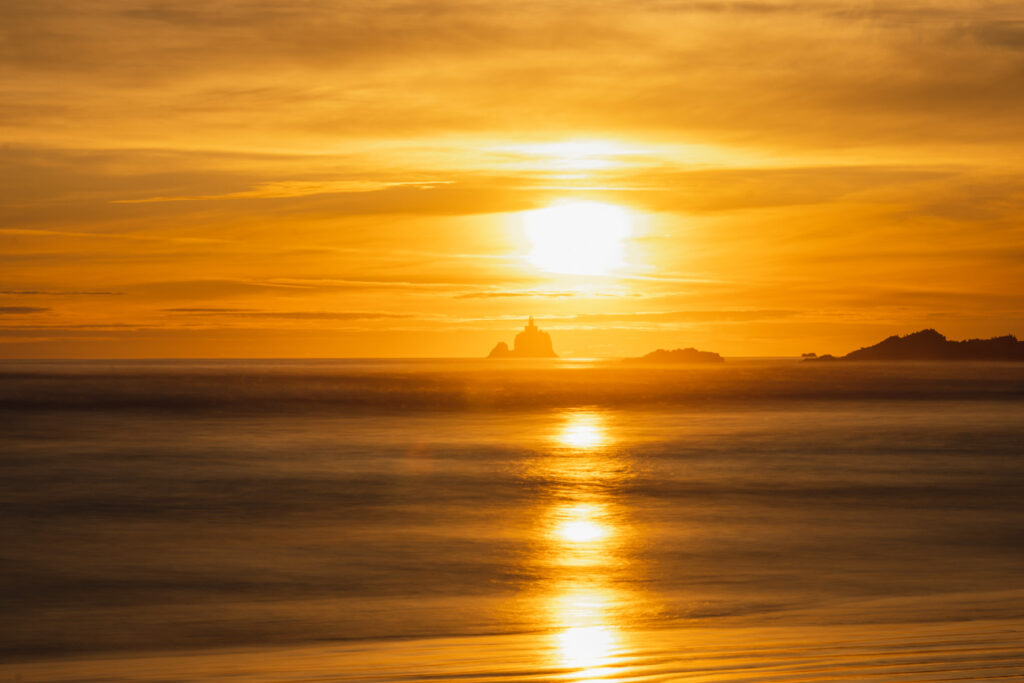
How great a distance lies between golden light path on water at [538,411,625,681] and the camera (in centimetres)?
980

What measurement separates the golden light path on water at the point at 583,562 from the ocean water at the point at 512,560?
0.08 metres

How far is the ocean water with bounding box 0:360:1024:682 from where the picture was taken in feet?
32.2

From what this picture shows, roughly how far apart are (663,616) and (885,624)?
3.11 metres

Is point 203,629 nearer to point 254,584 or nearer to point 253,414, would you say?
point 254,584

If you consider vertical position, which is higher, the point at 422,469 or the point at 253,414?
the point at 253,414

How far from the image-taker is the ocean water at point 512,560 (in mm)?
9828

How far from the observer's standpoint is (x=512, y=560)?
18.9 m

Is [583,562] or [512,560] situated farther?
[512,560]

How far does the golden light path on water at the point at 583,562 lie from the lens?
9.80 m

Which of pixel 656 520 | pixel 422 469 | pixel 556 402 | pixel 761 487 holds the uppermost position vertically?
pixel 556 402

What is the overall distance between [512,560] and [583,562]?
4.40ft

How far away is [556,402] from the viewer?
99812mm

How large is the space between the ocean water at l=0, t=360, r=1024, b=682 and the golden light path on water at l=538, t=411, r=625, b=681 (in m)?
0.08

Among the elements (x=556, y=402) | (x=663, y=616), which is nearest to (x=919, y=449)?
(x=663, y=616)
